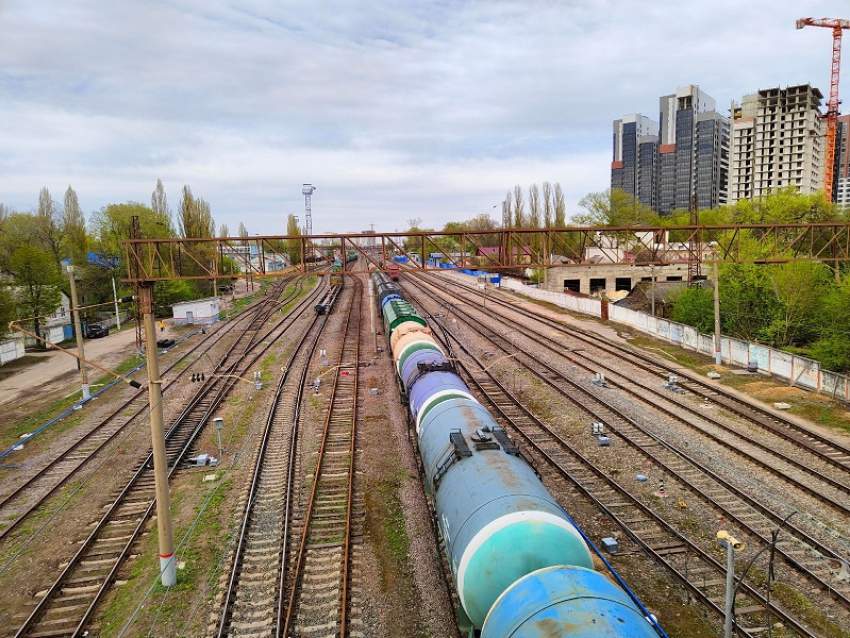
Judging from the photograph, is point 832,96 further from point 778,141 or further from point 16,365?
point 16,365

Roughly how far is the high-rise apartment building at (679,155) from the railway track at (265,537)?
153438 mm

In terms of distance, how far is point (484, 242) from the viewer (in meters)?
107

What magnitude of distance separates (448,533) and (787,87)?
15127 cm

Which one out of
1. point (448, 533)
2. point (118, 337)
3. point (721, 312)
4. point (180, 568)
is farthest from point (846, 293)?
point (118, 337)

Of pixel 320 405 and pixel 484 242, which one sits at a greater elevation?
pixel 484 242

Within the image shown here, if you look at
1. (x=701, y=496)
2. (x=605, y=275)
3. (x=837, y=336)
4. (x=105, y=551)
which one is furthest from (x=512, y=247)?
(x=605, y=275)

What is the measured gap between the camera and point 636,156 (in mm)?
175500

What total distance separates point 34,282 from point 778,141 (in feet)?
481

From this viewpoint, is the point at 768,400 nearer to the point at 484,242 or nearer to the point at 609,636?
the point at 609,636

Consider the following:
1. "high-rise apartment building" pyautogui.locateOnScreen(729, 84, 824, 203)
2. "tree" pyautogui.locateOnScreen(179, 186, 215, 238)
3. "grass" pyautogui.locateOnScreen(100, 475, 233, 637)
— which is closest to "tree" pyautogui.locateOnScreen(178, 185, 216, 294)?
"tree" pyautogui.locateOnScreen(179, 186, 215, 238)

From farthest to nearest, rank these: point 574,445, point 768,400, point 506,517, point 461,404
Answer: point 768,400 → point 574,445 → point 461,404 → point 506,517

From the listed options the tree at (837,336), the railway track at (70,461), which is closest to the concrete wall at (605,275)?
→ the tree at (837,336)

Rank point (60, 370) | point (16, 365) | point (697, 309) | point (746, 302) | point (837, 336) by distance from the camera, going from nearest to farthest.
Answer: point (837, 336)
point (746, 302)
point (60, 370)
point (697, 309)
point (16, 365)

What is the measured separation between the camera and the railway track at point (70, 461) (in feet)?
51.8
